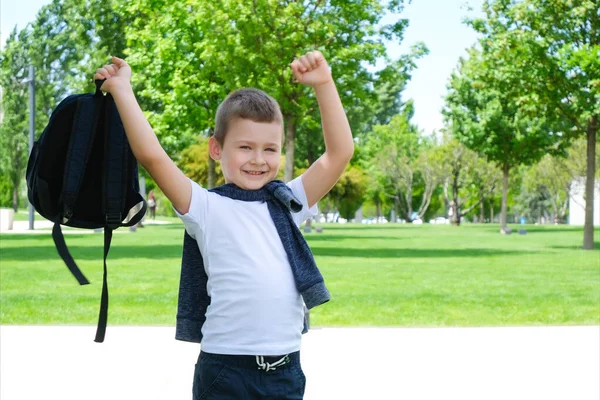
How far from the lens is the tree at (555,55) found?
2505cm

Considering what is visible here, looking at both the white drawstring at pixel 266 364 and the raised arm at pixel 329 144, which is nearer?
the white drawstring at pixel 266 364

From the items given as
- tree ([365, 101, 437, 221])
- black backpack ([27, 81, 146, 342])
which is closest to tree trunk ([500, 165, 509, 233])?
tree ([365, 101, 437, 221])

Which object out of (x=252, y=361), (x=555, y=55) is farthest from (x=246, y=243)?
(x=555, y=55)

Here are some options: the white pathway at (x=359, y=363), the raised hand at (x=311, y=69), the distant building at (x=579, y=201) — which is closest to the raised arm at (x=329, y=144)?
the raised hand at (x=311, y=69)

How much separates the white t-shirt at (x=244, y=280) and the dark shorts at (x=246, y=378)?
36 mm

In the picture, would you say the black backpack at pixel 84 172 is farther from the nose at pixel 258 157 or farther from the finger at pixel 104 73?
the nose at pixel 258 157

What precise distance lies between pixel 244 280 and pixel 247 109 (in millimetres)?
536

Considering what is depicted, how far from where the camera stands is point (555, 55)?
25.5m

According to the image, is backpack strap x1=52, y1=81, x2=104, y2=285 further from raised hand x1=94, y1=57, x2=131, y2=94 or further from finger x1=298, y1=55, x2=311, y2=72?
finger x1=298, y1=55, x2=311, y2=72

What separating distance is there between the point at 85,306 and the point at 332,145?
8.36 meters

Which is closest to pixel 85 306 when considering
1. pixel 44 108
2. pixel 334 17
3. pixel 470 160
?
pixel 334 17

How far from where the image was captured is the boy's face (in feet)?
9.51

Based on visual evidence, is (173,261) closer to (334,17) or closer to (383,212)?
(334,17)

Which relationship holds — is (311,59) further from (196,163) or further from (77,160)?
(196,163)
